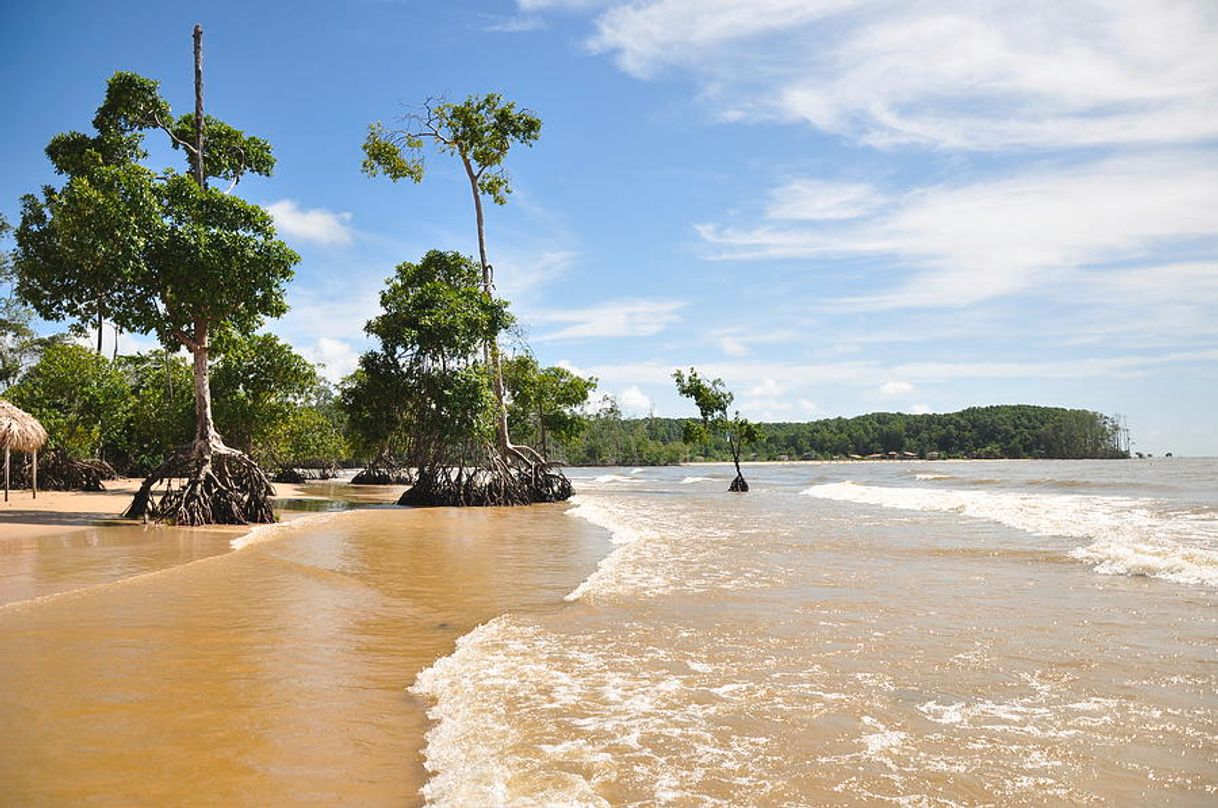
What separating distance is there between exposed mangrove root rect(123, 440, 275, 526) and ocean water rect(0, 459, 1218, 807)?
414 cm

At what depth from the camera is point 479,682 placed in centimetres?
484

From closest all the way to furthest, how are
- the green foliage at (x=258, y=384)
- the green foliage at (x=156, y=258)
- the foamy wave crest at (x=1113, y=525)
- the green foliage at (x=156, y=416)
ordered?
the foamy wave crest at (x=1113, y=525)
the green foliage at (x=156, y=258)
the green foliage at (x=258, y=384)
the green foliage at (x=156, y=416)

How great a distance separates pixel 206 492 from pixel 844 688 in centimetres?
1374

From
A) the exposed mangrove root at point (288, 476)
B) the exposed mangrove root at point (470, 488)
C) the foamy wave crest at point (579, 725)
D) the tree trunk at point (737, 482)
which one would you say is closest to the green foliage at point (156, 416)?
the exposed mangrove root at point (288, 476)

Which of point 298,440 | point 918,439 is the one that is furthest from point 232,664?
point 918,439

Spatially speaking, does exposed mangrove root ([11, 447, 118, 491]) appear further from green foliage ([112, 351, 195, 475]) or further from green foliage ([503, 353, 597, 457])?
green foliage ([503, 353, 597, 457])

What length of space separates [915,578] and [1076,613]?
2.04 metres

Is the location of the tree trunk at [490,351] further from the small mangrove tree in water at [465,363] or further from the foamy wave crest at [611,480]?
the foamy wave crest at [611,480]

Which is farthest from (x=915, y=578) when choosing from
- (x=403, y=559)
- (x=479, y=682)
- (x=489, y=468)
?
(x=489, y=468)

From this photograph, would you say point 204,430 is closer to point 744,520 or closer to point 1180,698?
point 744,520

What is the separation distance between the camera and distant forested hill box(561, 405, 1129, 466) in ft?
308

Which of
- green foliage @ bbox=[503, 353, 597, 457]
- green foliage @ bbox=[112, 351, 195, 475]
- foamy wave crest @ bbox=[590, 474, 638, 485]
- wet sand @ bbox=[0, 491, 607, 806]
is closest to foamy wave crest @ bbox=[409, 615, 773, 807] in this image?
wet sand @ bbox=[0, 491, 607, 806]

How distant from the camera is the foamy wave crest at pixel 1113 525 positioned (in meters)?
9.16

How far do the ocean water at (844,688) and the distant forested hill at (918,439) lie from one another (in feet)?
264
